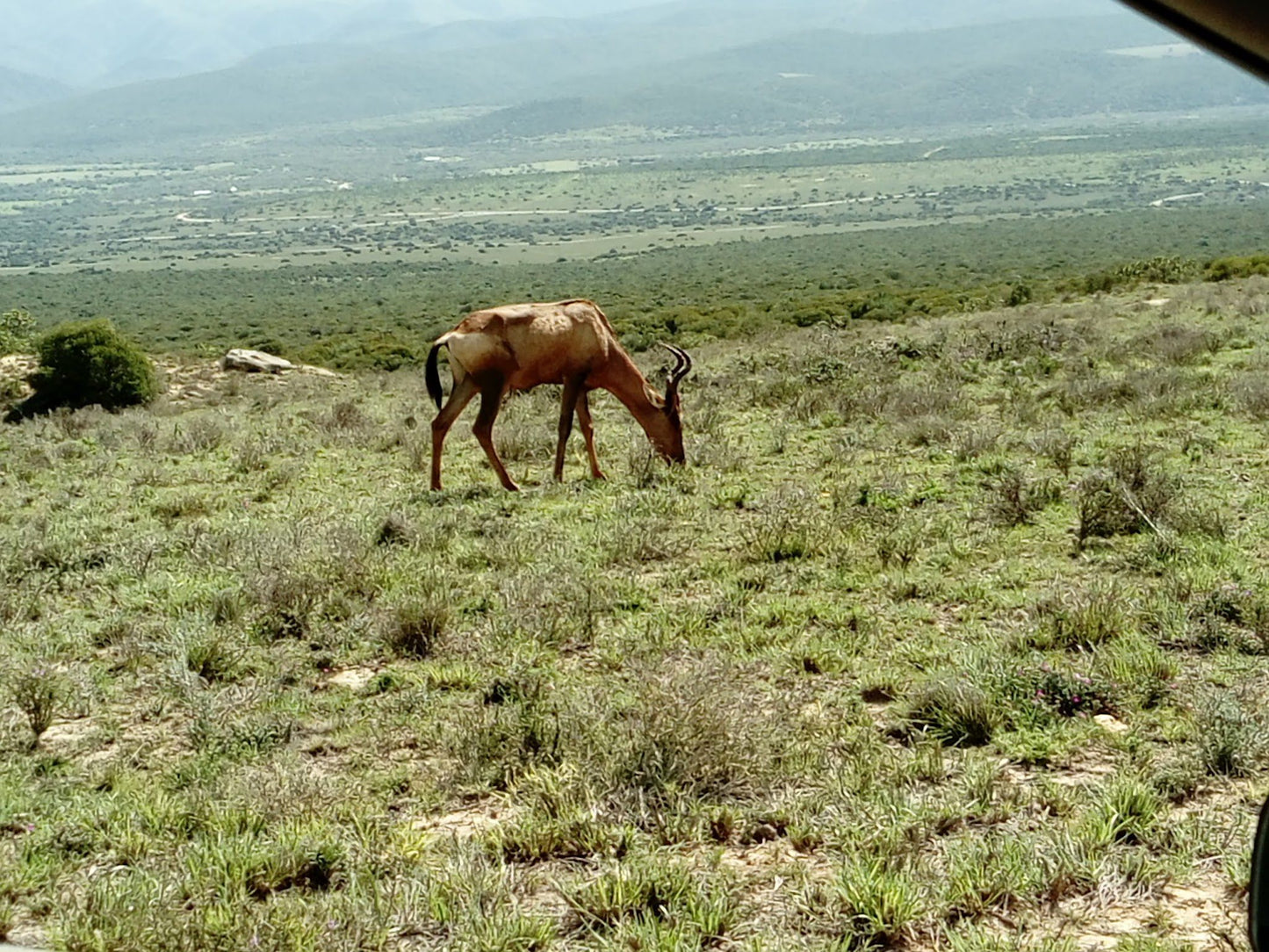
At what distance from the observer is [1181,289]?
25.9m

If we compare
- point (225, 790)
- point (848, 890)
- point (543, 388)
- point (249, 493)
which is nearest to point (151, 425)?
point (543, 388)

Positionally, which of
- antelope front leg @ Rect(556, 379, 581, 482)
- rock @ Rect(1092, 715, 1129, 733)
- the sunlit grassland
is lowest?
rock @ Rect(1092, 715, 1129, 733)

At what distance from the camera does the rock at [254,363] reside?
2917 cm

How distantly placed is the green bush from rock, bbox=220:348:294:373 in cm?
273

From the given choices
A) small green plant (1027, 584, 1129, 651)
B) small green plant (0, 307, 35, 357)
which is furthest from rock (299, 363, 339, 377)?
small green plant (1027, 584, 1129, 651)

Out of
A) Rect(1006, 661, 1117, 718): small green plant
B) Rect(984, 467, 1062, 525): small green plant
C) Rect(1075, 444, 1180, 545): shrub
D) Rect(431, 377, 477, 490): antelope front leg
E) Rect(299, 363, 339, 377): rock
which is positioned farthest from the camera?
Rect(299, 363, 339, 377): rock

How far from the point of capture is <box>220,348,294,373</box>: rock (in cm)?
2917

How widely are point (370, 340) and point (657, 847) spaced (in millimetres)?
34841

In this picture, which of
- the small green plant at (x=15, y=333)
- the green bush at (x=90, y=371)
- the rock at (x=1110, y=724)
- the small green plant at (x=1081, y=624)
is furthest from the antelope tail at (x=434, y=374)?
the small green plant at (x=15, y=333)

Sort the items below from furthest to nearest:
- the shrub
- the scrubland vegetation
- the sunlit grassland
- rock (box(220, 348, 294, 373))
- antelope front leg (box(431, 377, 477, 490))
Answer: the sunlit grassland
rock (box(220, 348, 294, 373))
antelope front leg (box(431, 377, 477, 490))
the shrub
the scrubland vegetation

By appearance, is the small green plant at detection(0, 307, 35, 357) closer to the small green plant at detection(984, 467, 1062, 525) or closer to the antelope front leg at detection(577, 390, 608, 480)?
the antelope front leg at detection(577, 390, 608, 480)

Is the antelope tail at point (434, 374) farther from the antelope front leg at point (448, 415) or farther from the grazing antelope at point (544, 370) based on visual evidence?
the antelope front leg at point (448, 415)

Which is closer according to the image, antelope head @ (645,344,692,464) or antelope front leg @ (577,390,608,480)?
antelope front leg @ (577,390,608,480)

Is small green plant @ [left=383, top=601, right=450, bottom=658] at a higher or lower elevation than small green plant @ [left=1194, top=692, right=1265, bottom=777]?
lower
